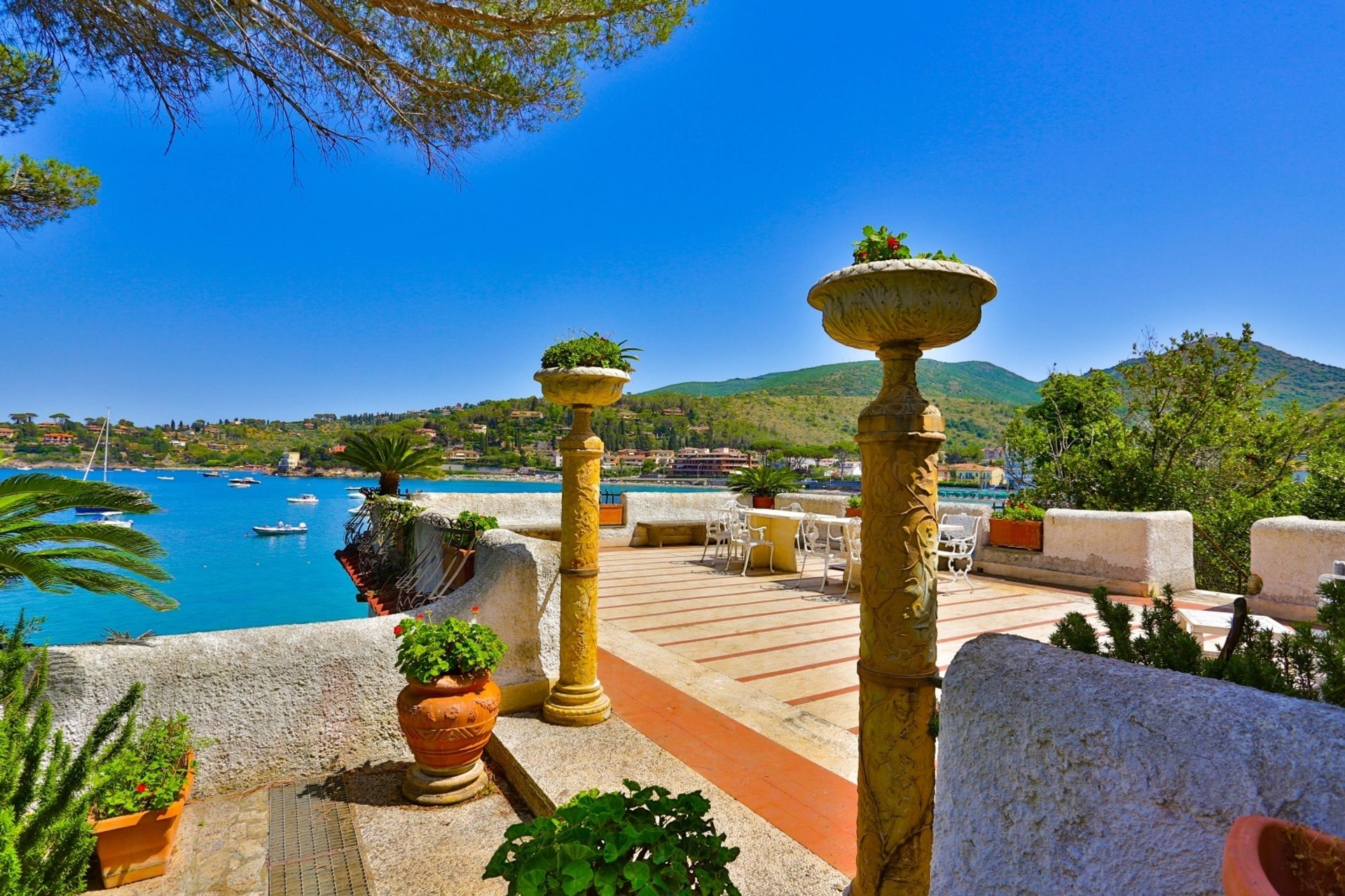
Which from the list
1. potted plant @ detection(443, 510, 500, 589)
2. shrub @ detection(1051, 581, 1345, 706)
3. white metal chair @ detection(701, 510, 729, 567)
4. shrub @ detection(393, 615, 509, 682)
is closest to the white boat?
white metal chair @ detection(701, 510, 729, 567)

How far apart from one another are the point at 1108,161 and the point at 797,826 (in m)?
7.52

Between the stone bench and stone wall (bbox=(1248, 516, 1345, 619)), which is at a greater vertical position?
stone wall (bbox=(1248, 516, 1345, 619))

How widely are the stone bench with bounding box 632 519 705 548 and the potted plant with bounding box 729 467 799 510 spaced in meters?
1.06

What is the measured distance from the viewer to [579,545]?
3.48m

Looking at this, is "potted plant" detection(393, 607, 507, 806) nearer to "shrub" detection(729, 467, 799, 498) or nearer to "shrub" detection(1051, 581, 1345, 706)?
"shrub" detection(1051, 581, 1345, 706)

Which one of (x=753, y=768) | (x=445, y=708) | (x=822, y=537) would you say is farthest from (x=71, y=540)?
(x=822, y=537)

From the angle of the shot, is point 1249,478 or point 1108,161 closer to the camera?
point 1108,161

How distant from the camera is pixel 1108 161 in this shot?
6812 mm

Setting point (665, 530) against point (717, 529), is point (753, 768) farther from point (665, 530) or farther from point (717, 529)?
point (665, 530)

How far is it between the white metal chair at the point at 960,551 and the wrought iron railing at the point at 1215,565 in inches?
96.8

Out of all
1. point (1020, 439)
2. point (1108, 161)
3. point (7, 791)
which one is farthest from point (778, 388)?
point (7, 791)

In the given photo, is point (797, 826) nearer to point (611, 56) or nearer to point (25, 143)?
point (611, 56)

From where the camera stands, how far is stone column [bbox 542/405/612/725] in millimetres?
3375

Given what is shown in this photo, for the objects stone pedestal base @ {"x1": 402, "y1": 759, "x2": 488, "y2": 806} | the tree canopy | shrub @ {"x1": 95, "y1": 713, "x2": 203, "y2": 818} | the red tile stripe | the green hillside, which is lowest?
stone pedestal base @ {"x1": 402, "y1": 759, "x2": 488, "y2": 806}
